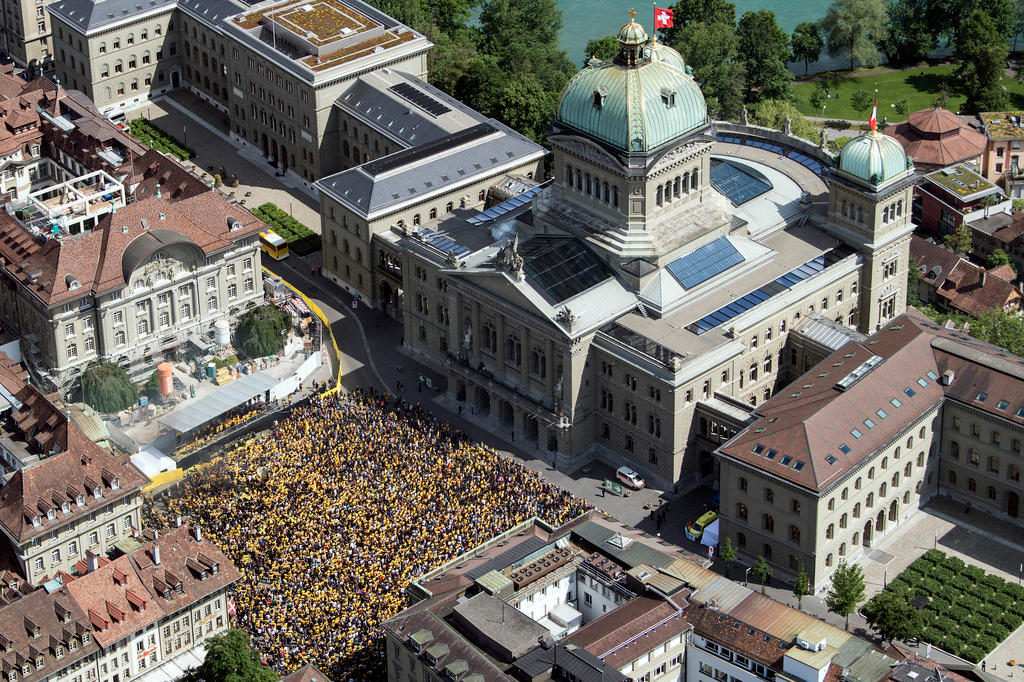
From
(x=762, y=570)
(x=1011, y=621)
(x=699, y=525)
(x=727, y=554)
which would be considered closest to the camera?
(x=1011, y=621)

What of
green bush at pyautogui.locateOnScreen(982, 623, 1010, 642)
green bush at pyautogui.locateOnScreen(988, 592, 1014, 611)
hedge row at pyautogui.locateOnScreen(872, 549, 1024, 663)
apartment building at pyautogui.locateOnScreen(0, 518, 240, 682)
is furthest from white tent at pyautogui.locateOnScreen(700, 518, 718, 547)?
apartment building at pyautogui.locateOnScreen(0, 518, 240, 682)

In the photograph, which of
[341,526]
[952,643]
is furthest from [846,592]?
[341,526]

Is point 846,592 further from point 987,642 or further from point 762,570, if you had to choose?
point 987,642

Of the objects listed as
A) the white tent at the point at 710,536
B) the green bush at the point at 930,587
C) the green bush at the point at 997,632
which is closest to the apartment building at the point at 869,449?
the white tent at the point at 710,536

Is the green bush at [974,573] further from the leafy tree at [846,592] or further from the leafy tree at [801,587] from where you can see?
the leafy tree at [801,587]

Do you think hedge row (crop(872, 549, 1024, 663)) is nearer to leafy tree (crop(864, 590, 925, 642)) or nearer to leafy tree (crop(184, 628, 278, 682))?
leafy tree (crop(864, 590, 925, 642))

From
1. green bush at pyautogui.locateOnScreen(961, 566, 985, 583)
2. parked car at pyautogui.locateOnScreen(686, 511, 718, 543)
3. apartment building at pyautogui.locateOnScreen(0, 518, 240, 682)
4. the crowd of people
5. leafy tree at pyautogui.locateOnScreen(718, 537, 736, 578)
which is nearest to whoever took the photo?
apartment building at pyautogui.locateOnScreen(0, 518, 240, 682)
